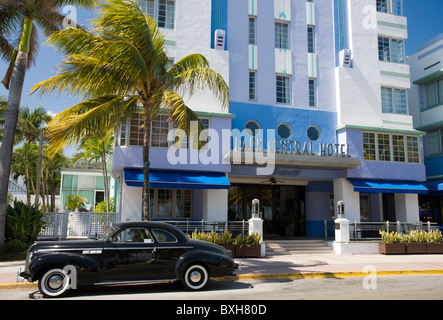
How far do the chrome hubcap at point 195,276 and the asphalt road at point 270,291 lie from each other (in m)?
0.30

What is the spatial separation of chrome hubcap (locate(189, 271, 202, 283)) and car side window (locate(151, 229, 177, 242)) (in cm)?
90

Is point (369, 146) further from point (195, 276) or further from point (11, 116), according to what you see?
point (11, 116)

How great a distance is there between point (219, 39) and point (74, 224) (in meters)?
11.1

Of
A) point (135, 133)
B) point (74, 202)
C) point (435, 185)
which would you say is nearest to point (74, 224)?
point (135, 133)

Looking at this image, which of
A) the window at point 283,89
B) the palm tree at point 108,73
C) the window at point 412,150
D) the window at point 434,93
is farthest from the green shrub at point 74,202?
the window at point 434,93

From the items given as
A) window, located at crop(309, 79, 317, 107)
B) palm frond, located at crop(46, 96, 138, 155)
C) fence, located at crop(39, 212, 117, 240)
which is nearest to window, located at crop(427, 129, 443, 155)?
window, located at crop(309, 79, 317, 107)

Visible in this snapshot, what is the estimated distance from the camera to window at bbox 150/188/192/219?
17922 millimetres

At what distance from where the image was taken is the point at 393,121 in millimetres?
20781

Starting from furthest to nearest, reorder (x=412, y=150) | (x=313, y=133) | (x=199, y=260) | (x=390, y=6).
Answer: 1. (x=390, y=6)
2. (x=412, y=150)
3. (x=313, y=133)
4. (x=199, y=260)

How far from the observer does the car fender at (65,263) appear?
7816 mm

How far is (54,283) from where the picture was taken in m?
7.96

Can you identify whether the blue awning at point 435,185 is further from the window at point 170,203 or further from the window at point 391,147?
the window at point 170,203

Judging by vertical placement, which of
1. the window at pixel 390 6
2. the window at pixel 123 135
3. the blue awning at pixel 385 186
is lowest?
the blue awning at pixel 385 186
